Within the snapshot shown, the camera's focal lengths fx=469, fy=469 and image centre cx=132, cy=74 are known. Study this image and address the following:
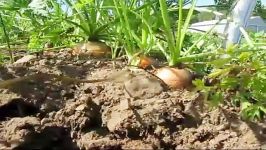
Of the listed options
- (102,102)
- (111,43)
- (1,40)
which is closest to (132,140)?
(102,102)

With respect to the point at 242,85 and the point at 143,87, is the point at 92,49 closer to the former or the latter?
the point at 143,87

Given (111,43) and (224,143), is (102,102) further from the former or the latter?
(111,43)

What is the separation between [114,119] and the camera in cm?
141

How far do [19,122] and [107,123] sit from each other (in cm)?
26

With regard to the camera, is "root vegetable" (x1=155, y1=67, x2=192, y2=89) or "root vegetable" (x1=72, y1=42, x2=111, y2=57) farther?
"root vegetable" (x1=72, y1=42, x2=111, y2=57)

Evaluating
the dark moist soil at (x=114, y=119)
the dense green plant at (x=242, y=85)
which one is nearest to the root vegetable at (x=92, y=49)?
the dark moist soil at (x=114, y=119)

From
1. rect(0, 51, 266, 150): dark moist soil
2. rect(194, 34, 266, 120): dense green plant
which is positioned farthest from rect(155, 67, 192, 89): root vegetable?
rect(194, 34, 266, 120): dense green plant

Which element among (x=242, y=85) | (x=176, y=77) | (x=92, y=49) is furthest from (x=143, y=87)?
(x=92, y=49)

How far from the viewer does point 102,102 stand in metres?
1.50

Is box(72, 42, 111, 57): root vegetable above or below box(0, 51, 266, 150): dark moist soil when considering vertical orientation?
above

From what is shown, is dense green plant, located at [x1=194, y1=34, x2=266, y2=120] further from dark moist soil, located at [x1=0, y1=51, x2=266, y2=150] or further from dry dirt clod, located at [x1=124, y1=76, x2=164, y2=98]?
dry dirt clod, located at [x1=124, y1=76, x2=164, y2=98]

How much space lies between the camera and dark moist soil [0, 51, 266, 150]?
1.31 m

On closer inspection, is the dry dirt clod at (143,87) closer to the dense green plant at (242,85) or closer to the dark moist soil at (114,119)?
the dark moist soil at (114,119)

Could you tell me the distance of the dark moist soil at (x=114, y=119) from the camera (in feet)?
4.31
